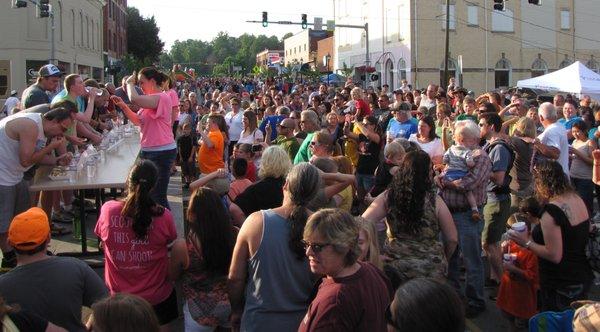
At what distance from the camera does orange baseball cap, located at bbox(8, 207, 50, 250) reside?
3.48 meters

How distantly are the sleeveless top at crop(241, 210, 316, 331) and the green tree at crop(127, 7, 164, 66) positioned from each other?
254ft

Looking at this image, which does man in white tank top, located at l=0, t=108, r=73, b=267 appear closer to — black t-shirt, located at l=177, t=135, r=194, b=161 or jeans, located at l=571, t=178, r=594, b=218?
black t-shirt, located at l=177, t=135, r=194, b=161

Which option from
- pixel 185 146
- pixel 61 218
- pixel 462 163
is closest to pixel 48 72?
pixel 61 218

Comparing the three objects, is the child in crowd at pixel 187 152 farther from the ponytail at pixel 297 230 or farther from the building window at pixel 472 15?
the building window at pixel 472 15

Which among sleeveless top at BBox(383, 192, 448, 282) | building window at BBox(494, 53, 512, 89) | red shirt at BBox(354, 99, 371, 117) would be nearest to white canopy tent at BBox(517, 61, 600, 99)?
red shirt at BBox(354, 99, 371, 117)

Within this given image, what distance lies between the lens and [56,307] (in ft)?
11.6

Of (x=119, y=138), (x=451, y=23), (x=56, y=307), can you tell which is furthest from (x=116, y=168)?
(x=451, y=23)

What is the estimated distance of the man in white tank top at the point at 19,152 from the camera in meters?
5.75

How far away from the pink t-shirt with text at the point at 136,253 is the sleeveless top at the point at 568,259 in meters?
2.69

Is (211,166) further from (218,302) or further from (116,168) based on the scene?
(218,302)

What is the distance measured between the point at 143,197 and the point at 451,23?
1729 inches

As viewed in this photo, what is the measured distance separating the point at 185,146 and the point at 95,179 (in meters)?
5.92

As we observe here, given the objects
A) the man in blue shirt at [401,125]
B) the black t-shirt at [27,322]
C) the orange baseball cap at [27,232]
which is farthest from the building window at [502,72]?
the black t-shirt at [27,322]

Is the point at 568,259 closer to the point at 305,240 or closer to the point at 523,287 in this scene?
the point at 523,287
